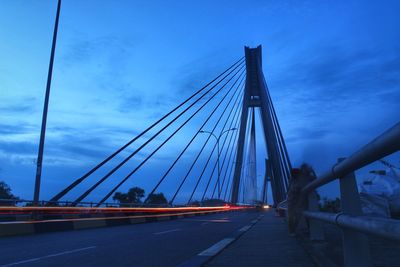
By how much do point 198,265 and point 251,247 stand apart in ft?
10.0

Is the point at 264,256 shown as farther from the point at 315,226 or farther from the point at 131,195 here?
the point at 131,195

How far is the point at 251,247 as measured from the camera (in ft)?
31.2

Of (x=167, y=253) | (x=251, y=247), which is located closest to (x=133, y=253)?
(x=167, y=253)

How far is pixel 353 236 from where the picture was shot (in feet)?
Result: 13.9

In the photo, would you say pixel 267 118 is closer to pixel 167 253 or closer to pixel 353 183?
pixel 167 253

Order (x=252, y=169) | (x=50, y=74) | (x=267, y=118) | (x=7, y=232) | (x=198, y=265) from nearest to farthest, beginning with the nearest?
1. (x=198, y=265)
2. (x=7, y=232)
3. (x=50, y=74)
4. (x=267, y=118)
5. (x=252, y=169)

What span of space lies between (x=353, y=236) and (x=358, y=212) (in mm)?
268

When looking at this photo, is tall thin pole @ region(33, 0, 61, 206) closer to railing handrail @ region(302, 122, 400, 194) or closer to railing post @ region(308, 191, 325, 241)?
railing post @ region(308, 191, 325, 241)

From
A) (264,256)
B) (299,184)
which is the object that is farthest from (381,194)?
(264,256)

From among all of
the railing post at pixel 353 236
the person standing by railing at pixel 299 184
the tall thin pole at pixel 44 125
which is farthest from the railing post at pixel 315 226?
the tall thin pole at pixel 44 125

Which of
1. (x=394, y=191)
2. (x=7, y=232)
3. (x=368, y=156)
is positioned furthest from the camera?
(x=7, y=232)

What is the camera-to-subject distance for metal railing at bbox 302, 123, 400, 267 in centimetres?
268

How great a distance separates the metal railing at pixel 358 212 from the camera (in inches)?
106

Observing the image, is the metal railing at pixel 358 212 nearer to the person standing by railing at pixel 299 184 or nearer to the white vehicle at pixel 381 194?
the person standing by railing at pixel 299 184
